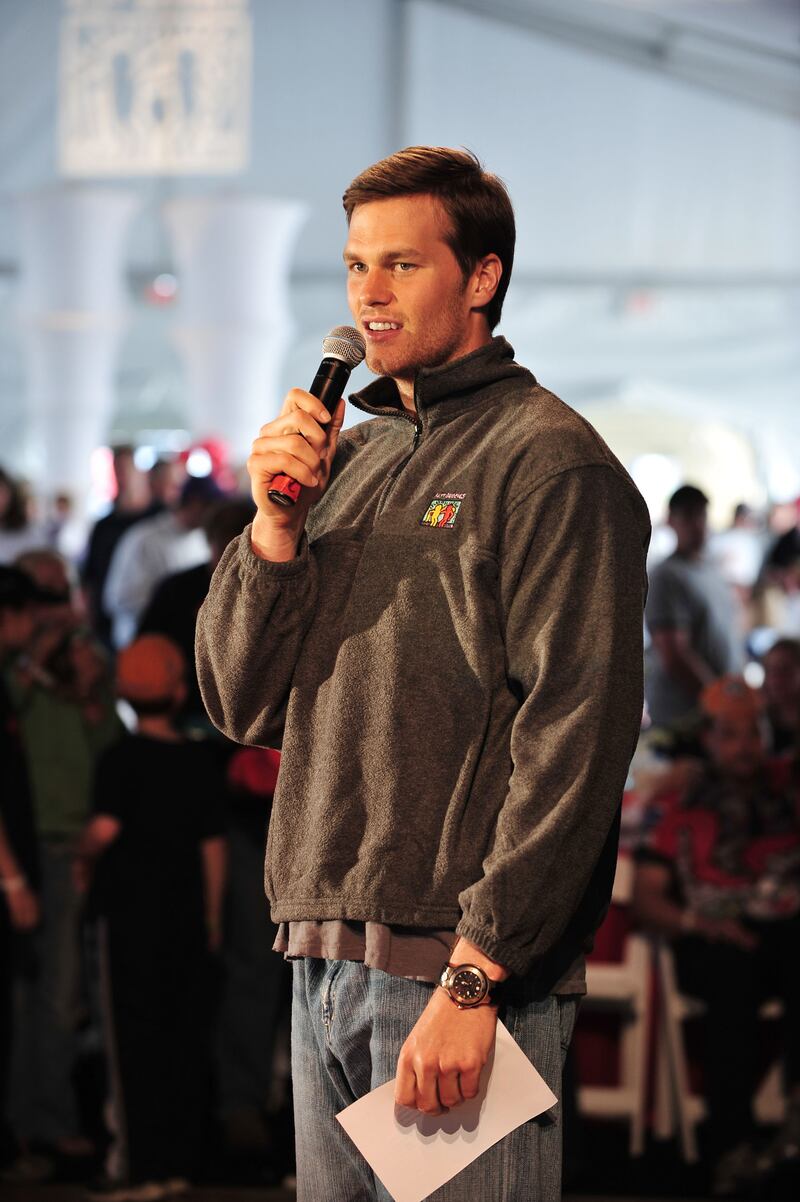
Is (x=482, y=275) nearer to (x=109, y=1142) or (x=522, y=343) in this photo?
(x=109, y=1142)

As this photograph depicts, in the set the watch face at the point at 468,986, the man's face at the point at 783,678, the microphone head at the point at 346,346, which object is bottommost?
the man's face at the point at 783,678

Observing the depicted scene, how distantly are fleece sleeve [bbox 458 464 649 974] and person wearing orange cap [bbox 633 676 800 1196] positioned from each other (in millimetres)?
2942

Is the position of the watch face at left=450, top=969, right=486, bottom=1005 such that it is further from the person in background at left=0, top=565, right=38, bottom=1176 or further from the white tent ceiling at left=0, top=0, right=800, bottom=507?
the white tent ceiling at left=0, top=0, right=800, bottom=507

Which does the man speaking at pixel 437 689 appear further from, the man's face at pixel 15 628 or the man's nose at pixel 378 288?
the man's face at pixel 15 628

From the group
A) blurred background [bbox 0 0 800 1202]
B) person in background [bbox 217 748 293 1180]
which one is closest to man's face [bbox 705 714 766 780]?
person in background [bbox 217 748 293 1180]

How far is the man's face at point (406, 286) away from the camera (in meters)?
1.58

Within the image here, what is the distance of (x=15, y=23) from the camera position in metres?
10.6

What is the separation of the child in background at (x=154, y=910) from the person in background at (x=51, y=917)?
0.33 m

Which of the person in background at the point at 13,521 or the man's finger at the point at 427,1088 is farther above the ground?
the man's finger at the point at 427,1088

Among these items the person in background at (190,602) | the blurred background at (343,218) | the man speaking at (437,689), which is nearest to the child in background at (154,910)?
the person in background at (190,602)

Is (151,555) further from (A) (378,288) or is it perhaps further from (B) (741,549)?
(A) (378,288)

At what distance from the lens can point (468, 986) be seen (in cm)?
143

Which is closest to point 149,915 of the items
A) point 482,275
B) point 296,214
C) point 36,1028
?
point 36,1028

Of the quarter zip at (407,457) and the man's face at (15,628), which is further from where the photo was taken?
the man's face at (15,628)
